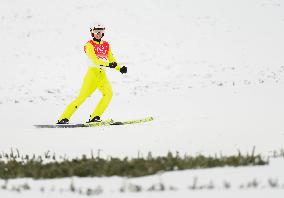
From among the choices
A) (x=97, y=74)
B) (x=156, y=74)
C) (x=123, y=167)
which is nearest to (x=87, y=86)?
(x=97, y=74)

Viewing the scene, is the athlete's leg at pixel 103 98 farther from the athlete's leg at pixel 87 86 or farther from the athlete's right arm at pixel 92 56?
the athlete's right arm at pixel 92 56

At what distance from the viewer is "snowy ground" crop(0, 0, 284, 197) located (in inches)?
416

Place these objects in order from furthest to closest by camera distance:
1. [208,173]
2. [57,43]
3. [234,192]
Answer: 1. [57,43]
2. [208,173]
3. [234,192]

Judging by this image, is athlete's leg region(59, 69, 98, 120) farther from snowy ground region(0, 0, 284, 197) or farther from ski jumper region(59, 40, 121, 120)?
snowy ground region(0, 0, 284, 197)

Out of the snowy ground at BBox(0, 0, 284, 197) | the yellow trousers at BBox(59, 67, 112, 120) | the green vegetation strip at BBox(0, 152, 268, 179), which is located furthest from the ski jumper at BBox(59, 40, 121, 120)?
the green vegetation strip at BBox(0, 152, 268, 179)

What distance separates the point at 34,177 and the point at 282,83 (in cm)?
1517

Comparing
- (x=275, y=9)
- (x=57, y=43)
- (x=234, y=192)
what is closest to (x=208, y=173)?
(x=234, y=192)

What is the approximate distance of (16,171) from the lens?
22.5 ft

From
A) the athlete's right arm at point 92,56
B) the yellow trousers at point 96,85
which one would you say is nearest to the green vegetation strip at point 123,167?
the athlete's right arm at point 92,56

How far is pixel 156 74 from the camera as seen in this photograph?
28.0 m

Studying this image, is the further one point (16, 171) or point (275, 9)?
point (275, 9)

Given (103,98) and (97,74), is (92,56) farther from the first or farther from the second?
(103,98)

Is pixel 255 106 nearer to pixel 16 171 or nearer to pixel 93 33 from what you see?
pixel 93 33

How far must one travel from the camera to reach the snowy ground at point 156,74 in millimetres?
10555
